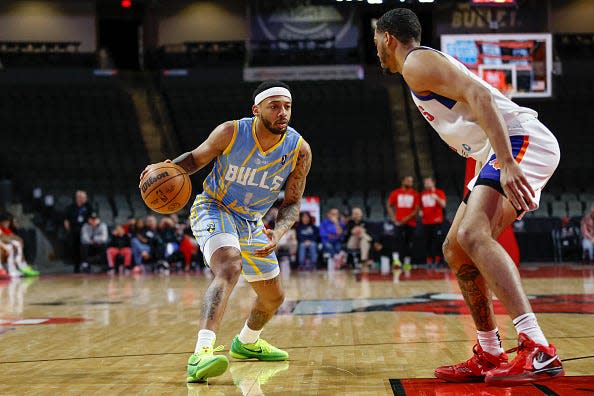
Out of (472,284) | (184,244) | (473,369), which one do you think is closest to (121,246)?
(184,244)

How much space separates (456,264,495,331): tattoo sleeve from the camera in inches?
149

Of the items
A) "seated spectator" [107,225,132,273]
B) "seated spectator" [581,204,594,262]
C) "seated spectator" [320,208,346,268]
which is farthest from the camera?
"seated spectator" [107,225,132,273]

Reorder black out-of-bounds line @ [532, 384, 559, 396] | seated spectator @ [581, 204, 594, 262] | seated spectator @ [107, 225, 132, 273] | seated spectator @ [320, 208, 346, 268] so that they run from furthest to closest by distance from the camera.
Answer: seated spectator @ [107, 225, 132, 273], seated spectator @ [320, 208, 346, 268], seated spectator @ [581, 204, 594, 262], black out-of-bounds line @ [532, 384, 559, 396]

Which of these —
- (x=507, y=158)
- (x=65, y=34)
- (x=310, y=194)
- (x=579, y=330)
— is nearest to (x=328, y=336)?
(x=579, y=330)

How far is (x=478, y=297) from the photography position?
12.5 feet

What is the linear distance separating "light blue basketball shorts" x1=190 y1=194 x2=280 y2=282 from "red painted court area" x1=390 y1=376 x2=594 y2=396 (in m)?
1.26

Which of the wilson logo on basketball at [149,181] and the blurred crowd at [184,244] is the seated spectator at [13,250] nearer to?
the blurred crowd at [184,244]

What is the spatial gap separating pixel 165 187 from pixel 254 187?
589mm

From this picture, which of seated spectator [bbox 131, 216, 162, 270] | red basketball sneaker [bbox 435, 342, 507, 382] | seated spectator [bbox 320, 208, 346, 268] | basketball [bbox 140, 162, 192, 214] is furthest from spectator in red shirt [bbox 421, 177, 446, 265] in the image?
red basketball sneaker [bbox 435, 342, 507, 382]

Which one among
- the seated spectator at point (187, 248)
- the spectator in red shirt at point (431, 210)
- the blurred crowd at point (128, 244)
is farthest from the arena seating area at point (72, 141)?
the spectator in red shirt at point (431, 210)

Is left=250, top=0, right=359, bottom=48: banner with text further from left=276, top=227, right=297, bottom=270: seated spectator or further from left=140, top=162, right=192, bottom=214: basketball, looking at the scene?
left=140, top=162, right=192, bottom=214: basketball

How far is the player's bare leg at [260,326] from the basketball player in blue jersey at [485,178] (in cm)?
118

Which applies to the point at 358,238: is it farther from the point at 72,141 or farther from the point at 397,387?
the point at 397,387

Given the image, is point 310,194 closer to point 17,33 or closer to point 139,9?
A: point 139,9
